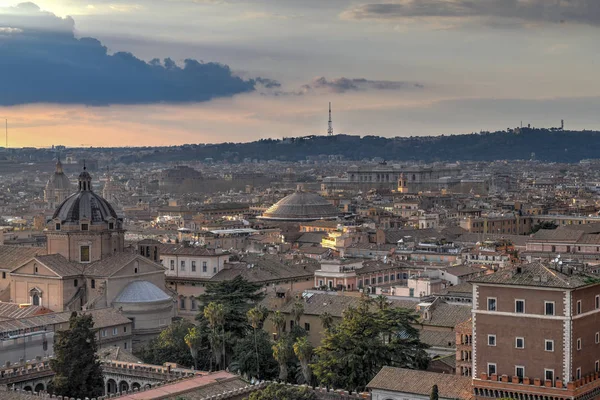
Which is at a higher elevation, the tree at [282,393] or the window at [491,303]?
the window at [491,303]

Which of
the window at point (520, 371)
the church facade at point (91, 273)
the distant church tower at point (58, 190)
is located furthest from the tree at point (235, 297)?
the distant church tower at point (58, 190)

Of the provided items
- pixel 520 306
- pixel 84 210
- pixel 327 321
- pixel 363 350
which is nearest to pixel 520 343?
pixel 520 306

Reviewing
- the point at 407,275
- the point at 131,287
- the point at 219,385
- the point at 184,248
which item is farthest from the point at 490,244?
the point at 219,385

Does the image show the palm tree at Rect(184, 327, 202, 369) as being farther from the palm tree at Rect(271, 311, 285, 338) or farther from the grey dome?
the grey dome

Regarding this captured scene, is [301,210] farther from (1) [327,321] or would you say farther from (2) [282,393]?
(2) [282,393]

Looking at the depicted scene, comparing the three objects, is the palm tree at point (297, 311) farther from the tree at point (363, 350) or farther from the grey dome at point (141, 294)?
the grey dome at point (141, 294)

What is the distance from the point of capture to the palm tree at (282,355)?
166ft

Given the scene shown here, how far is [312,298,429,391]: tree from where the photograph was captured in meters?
47.3

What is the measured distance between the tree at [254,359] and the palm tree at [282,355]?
4.83ft

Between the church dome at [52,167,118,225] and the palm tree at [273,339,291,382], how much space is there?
1971 cm

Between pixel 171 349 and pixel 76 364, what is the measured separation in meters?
7.72

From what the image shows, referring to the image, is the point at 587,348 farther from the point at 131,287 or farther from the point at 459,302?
the point at 131,287

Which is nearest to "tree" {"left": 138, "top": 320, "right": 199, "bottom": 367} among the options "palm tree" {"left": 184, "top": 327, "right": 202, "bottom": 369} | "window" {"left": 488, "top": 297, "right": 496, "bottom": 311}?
"palm tree" {"left": 184, "top": 327, "right": 202, "bottom": 369}

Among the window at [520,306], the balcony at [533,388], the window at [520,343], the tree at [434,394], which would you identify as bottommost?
the tree at [434,394]
